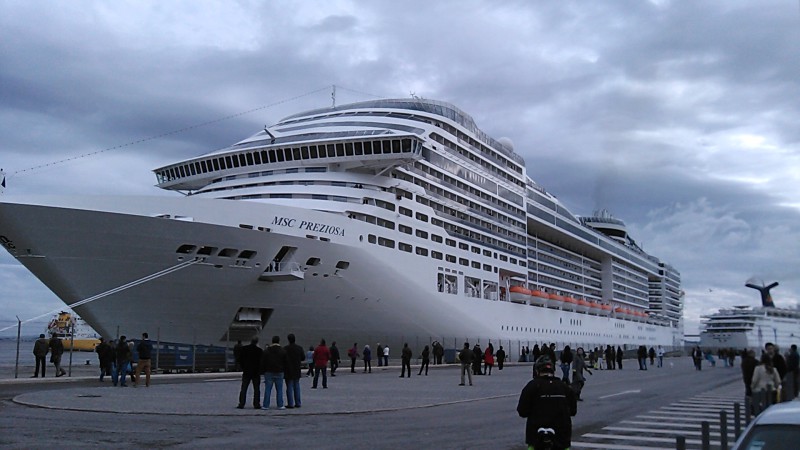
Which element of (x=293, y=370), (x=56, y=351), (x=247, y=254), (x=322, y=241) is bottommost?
(x=293, y=370)

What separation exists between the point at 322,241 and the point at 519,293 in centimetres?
2141

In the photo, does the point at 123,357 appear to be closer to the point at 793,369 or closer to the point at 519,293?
the point at 793,369

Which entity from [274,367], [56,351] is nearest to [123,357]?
[56,351]

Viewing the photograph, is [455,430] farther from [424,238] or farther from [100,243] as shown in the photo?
[424,238]

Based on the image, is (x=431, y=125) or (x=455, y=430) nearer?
(x=455, y=430)

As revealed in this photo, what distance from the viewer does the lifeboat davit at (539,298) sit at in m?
47.4

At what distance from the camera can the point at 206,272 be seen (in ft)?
78.4

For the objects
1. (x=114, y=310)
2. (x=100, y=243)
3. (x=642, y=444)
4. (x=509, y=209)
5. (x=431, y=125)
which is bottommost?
(x=642, y=444)

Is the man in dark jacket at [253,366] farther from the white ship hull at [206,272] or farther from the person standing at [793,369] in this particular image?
the person standing at [793,369]

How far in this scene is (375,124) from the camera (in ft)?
117

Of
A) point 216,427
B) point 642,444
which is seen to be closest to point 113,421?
point 216,427

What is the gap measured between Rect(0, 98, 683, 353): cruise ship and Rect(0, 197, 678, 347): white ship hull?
0.05 meters

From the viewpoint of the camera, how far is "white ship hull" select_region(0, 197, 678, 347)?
2189cm

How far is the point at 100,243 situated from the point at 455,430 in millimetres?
15105
